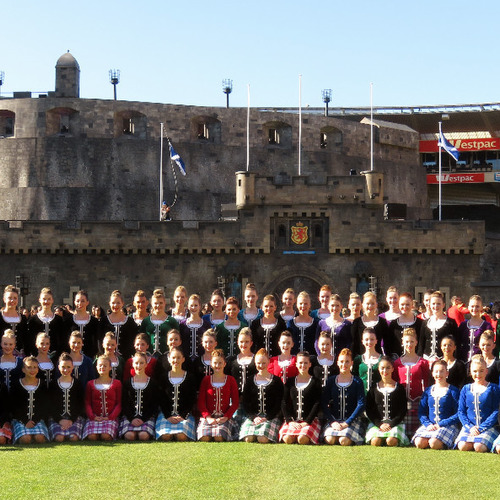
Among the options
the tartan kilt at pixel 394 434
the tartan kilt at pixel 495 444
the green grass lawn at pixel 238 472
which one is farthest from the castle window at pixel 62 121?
the tartan kilt at pixel 495 444

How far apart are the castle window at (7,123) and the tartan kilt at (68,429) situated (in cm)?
3495

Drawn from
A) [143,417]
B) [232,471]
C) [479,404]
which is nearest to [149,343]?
[143,417]

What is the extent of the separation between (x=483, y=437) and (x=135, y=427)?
15.9 feet

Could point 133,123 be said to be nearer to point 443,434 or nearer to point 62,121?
point 62,121

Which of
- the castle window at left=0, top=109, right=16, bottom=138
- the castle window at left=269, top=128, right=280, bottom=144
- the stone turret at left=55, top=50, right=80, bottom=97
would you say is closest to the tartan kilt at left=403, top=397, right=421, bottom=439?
the castle window at left=269, top=128, right=280, bottom=144

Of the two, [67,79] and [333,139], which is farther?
[67,79]

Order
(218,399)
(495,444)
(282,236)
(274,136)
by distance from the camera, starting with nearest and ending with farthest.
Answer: (495,444), (218,399), (282,236), (274,136)

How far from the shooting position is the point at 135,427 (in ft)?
48.5

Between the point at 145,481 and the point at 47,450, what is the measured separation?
8.28ft

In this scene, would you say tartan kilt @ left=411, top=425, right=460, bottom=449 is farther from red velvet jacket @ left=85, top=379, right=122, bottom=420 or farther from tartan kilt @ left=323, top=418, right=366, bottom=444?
red velvet jacket @ left=85, top=379, right=122, bottom=420

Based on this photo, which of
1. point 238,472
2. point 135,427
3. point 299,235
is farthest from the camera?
point 299,235

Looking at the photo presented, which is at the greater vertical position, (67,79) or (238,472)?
(67,79)

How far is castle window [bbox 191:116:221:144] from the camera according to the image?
48.2 m

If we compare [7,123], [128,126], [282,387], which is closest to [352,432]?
[282,387]
